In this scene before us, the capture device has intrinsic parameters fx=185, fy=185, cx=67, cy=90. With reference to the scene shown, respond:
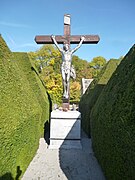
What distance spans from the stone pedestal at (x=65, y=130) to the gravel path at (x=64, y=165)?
45cm

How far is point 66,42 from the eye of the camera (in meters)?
8.30

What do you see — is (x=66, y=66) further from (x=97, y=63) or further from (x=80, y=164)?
(x=97, y=63)

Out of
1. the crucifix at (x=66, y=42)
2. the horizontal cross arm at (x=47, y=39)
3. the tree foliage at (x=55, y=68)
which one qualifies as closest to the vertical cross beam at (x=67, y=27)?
the crucifix at (x=66, y=42)

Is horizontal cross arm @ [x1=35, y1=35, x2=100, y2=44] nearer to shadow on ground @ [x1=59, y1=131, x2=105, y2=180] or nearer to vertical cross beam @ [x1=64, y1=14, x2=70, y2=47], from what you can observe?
vertical cross beam @ [x1=64, y1=14, x2=70, y2=47]

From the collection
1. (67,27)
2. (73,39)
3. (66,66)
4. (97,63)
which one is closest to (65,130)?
(66,66)

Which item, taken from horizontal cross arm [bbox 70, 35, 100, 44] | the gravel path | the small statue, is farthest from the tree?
the gravel path

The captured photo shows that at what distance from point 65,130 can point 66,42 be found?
385 cm

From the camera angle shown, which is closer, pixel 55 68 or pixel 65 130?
pixel 65 130

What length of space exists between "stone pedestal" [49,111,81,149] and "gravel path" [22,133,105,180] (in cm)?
45

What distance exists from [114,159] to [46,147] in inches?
173

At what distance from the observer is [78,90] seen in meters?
35.6

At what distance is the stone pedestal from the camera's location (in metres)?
7.39

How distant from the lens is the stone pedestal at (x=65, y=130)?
7.39 metres

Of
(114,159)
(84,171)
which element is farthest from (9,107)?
(84,171)
